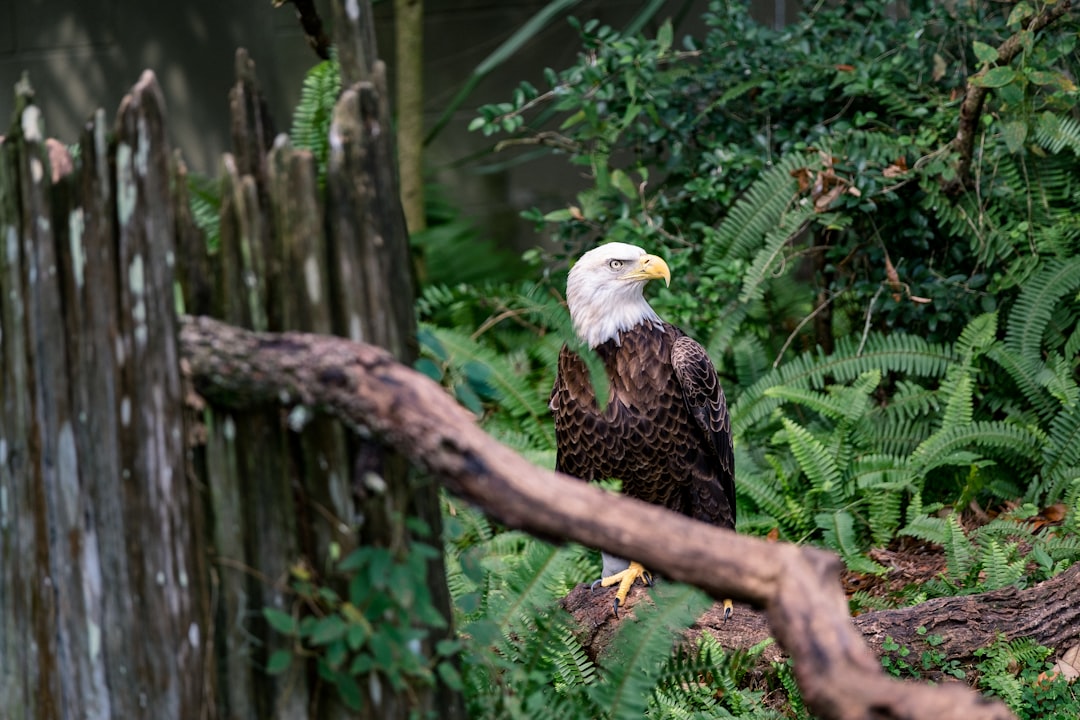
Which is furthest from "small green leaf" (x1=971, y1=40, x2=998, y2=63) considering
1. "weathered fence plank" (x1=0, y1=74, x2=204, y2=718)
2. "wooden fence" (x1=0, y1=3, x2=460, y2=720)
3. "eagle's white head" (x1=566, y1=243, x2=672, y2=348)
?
"weathered fence plank" (x1=0, y1=74, x2=204, y2=718)

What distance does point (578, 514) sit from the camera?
162 centimetres

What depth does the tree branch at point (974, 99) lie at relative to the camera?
4398 millimetres

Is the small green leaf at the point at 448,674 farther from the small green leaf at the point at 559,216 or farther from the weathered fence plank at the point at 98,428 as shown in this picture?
the small green leaf at the point at 559,216

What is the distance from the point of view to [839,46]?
5.98 metres

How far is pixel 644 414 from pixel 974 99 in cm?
210

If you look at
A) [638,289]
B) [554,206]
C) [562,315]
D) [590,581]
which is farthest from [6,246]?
[554,206]

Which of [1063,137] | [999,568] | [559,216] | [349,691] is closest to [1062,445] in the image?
[999,568]

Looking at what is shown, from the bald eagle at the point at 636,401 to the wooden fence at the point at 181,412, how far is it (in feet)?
7.50

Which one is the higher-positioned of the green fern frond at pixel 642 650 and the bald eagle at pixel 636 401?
the bald eagle at pixel 636 401

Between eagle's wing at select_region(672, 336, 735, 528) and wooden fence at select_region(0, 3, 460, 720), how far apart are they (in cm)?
236

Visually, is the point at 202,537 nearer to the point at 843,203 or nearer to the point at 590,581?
the point at 590,581

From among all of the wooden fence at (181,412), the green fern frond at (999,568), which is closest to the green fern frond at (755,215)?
the green fern frond at (999,568)

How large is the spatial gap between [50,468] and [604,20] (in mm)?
6344

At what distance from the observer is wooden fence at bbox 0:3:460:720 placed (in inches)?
72.5
